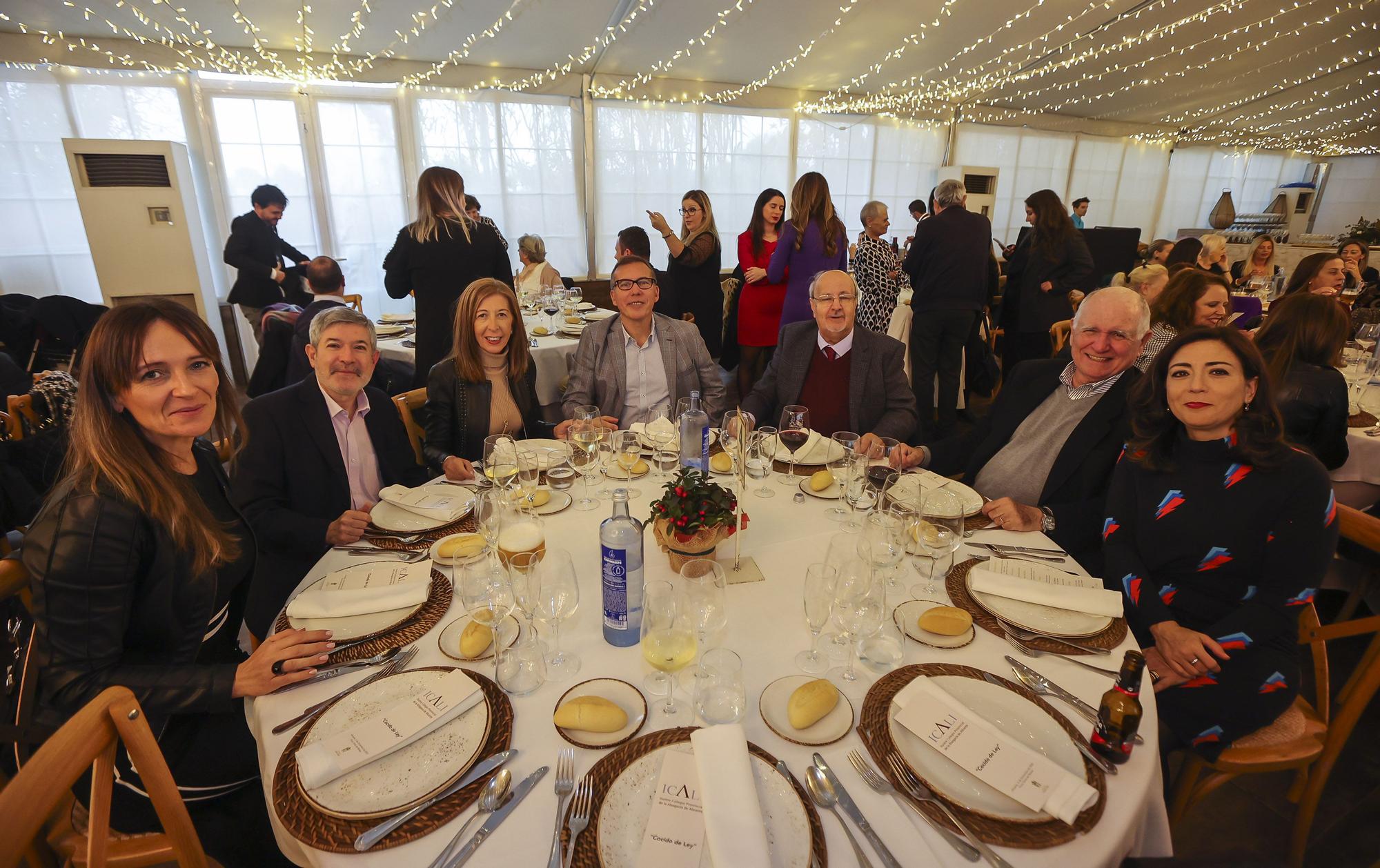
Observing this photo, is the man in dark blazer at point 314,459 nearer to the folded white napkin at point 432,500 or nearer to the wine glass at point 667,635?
the folded white napkin at point 432,500

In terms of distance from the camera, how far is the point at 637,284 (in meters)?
2.89

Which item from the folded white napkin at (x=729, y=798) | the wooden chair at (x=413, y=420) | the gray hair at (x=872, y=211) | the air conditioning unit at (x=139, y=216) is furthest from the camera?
the air conditioning unit at (x=139, y=216)

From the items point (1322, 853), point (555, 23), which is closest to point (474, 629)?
point (1322, 853)

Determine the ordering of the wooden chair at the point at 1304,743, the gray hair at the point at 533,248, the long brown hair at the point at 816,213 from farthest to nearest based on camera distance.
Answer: the gray hair at the point at 533,248 < the long brown hair at the point at 816,213 < the wooden chair at the point at 1304,743

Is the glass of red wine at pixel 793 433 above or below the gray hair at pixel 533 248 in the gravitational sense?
below

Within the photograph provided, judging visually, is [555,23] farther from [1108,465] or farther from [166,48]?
[1108,465]

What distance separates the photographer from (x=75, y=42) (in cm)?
562

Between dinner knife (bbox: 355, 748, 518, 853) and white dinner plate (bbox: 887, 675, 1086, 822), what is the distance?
25.1 inches

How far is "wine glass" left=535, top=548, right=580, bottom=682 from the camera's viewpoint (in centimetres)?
118

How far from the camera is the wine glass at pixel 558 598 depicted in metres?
1.18

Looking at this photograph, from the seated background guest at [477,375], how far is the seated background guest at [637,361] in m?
0.34

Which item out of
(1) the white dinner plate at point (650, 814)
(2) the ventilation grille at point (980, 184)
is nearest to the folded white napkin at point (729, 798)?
(1) the white dinner plate at point (650, 814)

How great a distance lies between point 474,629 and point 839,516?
105 cm

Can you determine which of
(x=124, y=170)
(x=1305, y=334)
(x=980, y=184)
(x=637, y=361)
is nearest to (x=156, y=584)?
(x=637, y=361)
